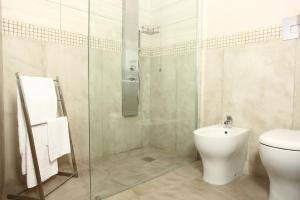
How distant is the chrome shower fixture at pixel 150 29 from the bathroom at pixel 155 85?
0.03 feet

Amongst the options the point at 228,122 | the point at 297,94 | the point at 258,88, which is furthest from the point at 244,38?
the point at 228,122

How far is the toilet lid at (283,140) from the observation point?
1134 mm

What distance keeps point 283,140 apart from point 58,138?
1.43 m

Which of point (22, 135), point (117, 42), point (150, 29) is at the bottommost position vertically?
point (22, 135)

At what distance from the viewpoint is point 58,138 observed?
1577mm

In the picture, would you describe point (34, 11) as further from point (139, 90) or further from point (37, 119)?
point (139, 90)

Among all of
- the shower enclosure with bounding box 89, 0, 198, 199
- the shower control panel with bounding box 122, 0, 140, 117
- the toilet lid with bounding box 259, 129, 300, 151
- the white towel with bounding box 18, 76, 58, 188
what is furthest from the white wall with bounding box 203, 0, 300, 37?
the white towel with bounding box 18, 76, 58, 188

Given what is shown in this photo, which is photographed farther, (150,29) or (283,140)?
(150,29)

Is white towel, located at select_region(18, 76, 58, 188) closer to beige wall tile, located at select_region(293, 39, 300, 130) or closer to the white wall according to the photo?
the white wall

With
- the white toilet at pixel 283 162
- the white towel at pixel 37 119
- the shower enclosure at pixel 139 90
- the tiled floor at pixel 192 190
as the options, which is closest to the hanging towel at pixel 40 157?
the white towel at pixel 37 119

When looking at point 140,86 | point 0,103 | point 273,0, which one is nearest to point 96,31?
point 140,86

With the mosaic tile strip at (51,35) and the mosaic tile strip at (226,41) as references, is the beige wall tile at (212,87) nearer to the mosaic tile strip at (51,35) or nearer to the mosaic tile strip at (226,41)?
the mosaic tile strip at (226,41)

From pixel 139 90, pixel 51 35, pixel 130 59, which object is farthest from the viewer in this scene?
pixel 139 90

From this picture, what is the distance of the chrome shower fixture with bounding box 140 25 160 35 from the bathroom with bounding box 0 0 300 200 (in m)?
0.01
